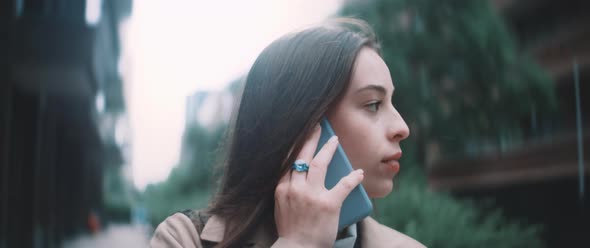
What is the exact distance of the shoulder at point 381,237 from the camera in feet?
5.34

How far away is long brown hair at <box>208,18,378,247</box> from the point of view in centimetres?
146

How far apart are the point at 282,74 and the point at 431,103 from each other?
2.80 m

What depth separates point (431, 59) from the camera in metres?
4.17

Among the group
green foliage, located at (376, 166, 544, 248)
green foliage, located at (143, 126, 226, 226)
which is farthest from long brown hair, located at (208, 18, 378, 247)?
green foliage, located at (143, 126, 226, 226)

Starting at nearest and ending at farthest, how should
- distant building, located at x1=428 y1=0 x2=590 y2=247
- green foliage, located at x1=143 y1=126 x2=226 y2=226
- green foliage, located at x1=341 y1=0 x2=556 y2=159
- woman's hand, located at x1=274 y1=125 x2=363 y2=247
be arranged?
woman's hand, located at x1=274 y1=125 x2=363 y2=247, distant building, located at x1=428 y1=0 x2=590 y2=247, green foliage, located at x1=341 y1=0 x2=556 y2=159, green foliage, located at x1=143 y1=126 x2=226 y2=226

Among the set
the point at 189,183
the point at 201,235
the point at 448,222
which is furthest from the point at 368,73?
the point at 189,183

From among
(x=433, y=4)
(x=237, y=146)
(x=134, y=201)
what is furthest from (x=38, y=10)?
(x=237, y=146)

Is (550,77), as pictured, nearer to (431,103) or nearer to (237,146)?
(431,103)

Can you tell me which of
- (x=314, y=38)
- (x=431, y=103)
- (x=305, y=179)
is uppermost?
(x=314, y=38)

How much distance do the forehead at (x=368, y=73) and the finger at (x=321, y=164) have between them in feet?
0.64

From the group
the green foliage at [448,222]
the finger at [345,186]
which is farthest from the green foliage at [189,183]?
the finger at [345,186]

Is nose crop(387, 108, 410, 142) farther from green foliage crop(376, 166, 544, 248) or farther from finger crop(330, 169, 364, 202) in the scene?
green foliage crop(376, 166, 544, 248)

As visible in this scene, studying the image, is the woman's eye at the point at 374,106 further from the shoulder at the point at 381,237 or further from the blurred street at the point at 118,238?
the blurred street at the point at 118,238

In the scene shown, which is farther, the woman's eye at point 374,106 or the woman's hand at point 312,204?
the woman's eye at point 374,106
